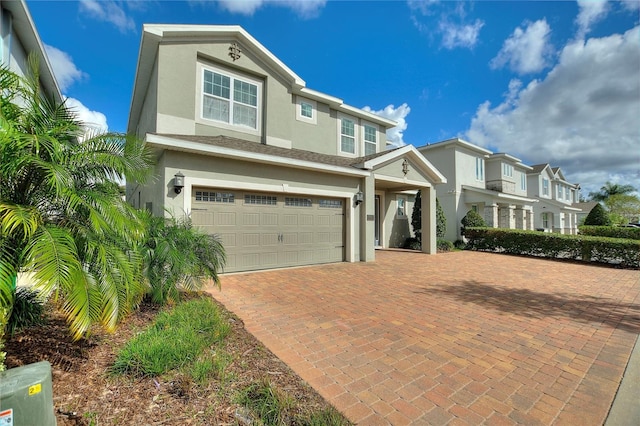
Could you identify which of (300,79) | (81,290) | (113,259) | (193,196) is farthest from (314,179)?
(81,290)

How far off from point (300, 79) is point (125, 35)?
264 inches

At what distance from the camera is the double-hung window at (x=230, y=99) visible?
32.1ft

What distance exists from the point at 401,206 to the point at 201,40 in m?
12.8

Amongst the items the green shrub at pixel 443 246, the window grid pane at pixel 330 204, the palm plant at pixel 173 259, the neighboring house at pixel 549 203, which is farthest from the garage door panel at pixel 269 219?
the neighboring house at pixel 549 203

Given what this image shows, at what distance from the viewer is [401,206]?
16.6 metres

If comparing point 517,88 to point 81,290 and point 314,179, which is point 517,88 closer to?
point 314,179

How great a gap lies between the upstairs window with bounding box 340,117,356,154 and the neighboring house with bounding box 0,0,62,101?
10.9 meters

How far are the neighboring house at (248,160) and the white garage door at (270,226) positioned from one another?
0.03 m

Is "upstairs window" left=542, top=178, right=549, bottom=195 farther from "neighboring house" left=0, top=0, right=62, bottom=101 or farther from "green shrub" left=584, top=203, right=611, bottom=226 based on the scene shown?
"neighboring house" left=0, top=0, right=62, bottom=101

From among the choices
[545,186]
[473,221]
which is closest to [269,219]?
[473,221]

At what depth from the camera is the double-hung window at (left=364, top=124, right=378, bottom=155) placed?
15.3 metres

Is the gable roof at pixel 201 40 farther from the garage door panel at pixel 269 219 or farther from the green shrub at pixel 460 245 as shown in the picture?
the green shrub at pixel 460 245

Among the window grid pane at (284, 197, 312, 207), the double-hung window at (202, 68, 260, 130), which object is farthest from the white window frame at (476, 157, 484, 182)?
the double-hung window at (202, 68, 260, 130)

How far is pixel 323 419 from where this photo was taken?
7.24ft
